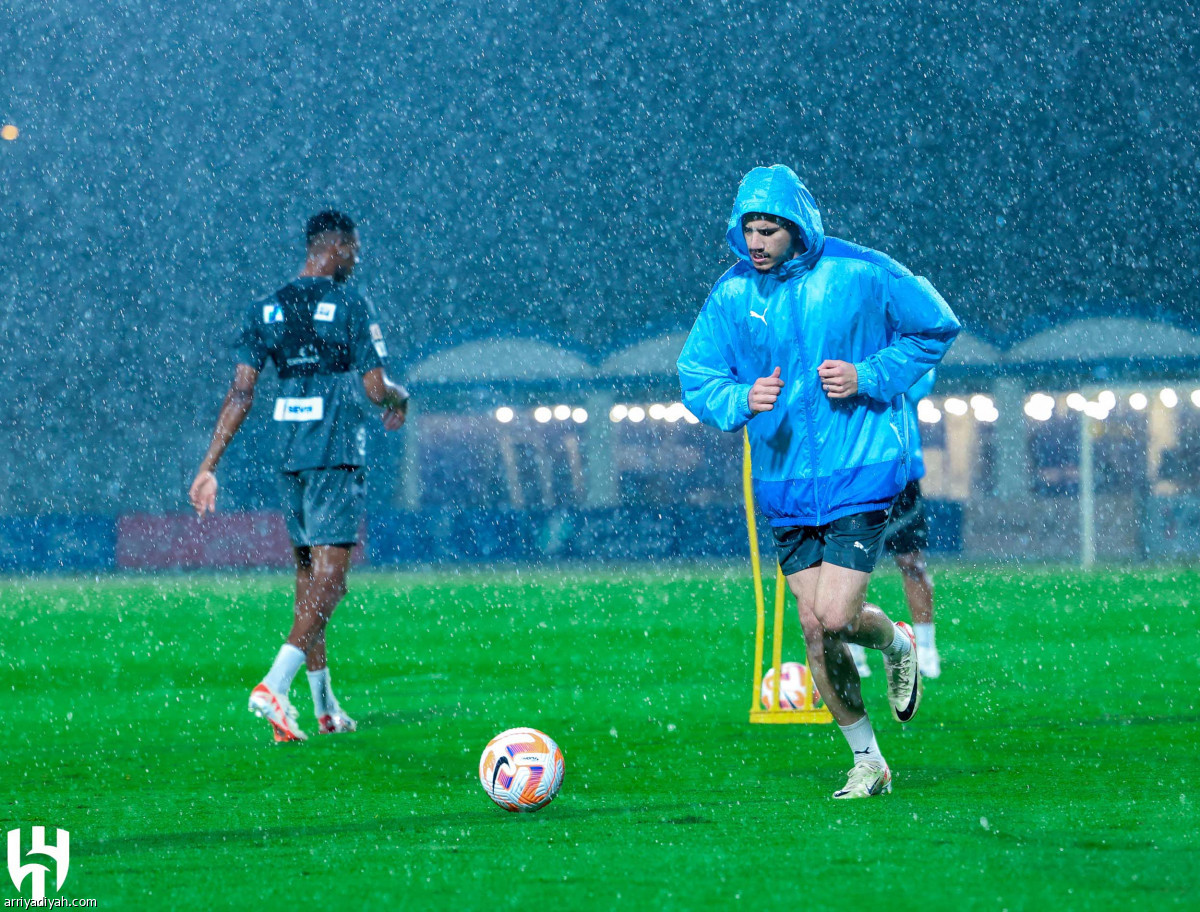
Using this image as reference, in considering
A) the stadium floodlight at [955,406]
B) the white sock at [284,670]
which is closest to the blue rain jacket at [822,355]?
the white sock at [284,670]

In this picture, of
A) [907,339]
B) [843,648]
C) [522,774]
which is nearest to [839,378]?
[907,339]

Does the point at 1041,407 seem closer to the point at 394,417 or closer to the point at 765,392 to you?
the point at 394,417

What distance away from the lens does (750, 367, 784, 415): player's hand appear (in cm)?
482

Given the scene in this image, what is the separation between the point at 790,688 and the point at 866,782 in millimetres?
2207

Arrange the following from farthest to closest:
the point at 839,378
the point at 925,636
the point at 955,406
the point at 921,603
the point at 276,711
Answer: the point at 955,406 < the point at 925,636 < the point at 921,603 < the point at 276,711 < the point at 839,378

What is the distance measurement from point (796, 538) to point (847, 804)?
0.85m

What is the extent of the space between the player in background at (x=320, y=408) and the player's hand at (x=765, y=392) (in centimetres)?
240

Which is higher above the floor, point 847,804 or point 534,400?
point 534,400

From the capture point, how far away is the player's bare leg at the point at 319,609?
22.7 ft

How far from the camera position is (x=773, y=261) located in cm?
499

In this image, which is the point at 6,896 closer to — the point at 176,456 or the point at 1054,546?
the point at 1054,546

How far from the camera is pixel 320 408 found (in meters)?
6.98

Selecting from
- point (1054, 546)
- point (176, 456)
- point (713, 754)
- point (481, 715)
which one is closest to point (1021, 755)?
point (713, 754)

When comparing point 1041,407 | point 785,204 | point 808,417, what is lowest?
point 808,417
